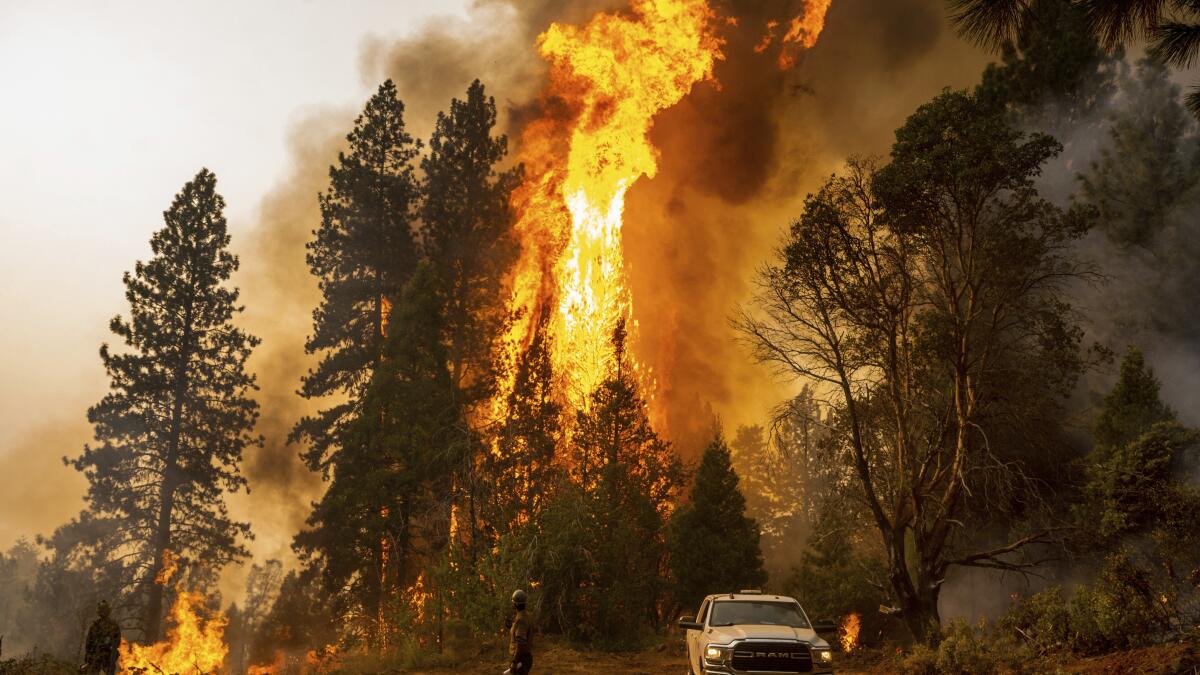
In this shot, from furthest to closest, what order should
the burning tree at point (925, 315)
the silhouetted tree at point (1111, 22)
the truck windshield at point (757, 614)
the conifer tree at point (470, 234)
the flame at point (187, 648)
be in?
the conifer tree at point (470, 234) < the flame at point (187, 648) < the burning tree at point (925, 315) < the truck windshield at point (757, 614) < the silhouetted tree at point (1111, 22)

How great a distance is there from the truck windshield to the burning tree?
26.2 ft

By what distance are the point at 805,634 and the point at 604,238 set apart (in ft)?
111

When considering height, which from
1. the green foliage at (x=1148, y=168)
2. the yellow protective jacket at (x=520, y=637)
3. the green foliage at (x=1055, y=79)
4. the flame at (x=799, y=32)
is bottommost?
the yellow protective jacket at (x=520, y=637)

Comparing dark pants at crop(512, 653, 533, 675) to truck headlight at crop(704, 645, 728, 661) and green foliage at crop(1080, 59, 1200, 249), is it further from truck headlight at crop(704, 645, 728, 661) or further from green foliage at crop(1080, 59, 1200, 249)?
green foliage at crop(1080, 59, 1200, 249)

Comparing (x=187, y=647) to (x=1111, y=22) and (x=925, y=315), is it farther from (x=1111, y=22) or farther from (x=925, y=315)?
(x=1111, y=22)

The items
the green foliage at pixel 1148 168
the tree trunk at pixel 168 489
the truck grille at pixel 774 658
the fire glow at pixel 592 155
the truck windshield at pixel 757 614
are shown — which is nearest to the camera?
the truck grille at pixel 774 658

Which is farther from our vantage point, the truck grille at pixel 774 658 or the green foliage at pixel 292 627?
the green foliage at pixel 292 627

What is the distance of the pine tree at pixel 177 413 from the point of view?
42.7 m

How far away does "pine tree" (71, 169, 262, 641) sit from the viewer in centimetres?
4266

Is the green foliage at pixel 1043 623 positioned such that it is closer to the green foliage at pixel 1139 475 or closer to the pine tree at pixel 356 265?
the green foliage at pixel 1139 475

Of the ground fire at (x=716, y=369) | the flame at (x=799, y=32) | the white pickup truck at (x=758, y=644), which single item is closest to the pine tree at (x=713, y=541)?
the ground fire at (x=716, y=369)

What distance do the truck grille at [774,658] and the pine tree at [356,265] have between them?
1333 inches

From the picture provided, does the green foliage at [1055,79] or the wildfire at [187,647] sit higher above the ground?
the green foliage at [1055,79]

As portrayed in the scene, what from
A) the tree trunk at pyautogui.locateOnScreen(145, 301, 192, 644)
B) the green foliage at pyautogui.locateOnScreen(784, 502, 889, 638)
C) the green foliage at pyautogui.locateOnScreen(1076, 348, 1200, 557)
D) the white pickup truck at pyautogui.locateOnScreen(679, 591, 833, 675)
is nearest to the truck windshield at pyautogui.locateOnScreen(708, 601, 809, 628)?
the white pickup truck at pyautogui.locateOnScreen(679, 591, 833, 675)
